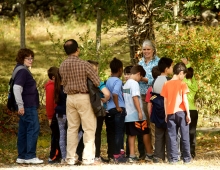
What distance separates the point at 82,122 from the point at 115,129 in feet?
2.82

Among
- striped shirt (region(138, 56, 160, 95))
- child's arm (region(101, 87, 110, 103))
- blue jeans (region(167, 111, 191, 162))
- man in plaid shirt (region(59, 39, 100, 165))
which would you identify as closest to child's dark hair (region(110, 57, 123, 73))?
child's arm (region(101, 87, 110, 103))

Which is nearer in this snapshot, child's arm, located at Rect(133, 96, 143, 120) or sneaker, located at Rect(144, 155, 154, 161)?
child's arm, located at Rect(133, 96, 143, 120)

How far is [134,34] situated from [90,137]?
4625 mm

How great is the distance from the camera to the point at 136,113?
10.5m

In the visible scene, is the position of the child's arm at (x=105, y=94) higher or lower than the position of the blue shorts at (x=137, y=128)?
higher

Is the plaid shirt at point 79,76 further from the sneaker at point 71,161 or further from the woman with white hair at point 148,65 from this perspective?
the woman with white hair at point 148,65

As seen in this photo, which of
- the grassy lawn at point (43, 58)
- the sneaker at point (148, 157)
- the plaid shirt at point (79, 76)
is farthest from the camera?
the grassy lawn at point (43, 58)

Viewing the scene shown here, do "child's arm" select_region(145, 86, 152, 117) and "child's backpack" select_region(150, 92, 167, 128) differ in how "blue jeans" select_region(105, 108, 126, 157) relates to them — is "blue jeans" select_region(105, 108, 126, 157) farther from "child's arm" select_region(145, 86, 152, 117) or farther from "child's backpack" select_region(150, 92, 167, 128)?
"child's backpack" select_region(150, 92, 167, 128)

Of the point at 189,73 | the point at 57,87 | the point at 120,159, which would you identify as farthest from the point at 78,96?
the point at 189,73

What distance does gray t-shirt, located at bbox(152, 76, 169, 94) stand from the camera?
400 inches

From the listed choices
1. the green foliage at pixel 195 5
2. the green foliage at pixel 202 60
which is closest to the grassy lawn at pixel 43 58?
the green foliage at pixel 202 60

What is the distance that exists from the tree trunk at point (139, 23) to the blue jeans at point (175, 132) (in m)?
4.07

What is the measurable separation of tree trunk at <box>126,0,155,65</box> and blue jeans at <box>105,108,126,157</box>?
367 centimetres

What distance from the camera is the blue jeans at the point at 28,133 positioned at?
34.7 feet
